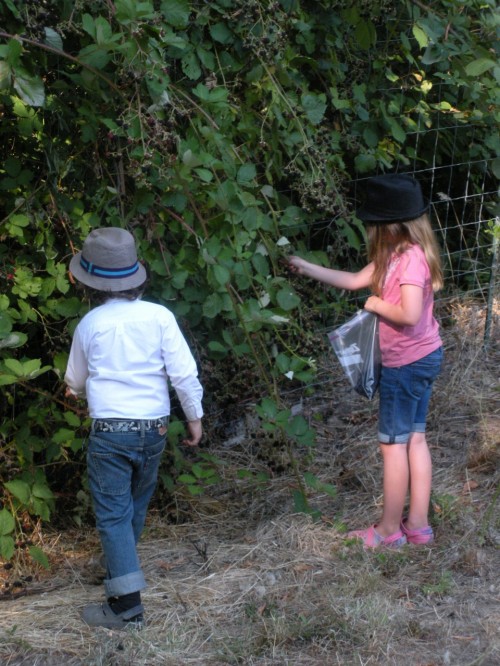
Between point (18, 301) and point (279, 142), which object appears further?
point (279, 142)

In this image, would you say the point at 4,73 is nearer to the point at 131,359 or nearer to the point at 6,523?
the point at 131,359

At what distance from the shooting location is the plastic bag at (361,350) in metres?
3.65

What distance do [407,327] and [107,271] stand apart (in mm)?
1149

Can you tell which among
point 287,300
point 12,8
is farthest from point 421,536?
point 12,8

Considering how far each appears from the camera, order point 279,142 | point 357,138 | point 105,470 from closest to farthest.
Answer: point 105,470 < point 279,142 < point 357,138

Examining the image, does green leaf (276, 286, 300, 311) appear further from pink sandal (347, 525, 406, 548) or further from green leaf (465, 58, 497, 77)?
green leaf (465, 58, 497, 77)

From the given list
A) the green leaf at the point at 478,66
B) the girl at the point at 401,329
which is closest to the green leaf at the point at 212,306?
the girl at the point at 401,329

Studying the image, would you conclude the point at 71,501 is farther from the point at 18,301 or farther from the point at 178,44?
the point at 178,44

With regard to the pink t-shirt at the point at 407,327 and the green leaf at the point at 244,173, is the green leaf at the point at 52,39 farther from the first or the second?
the pink t-shirt at the point at 407,327

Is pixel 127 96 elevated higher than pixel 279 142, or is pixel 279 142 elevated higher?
pixel 127 96

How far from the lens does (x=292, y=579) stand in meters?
3.44

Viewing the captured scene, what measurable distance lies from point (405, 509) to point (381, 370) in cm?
62

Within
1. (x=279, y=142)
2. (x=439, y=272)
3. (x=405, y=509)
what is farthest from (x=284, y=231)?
(x=405, y=509)

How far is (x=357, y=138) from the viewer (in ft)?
15.8
